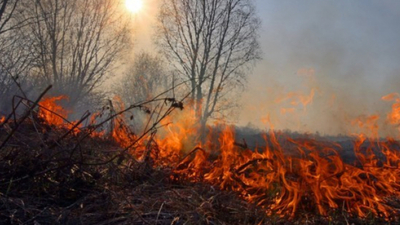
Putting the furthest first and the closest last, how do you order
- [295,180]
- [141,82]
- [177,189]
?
[141,82] → [295,180] → [177,189]

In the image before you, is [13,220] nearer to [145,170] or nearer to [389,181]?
[145,170]

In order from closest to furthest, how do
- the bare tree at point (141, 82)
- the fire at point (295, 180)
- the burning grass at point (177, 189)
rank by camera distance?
the burning grass at point (177, 189)
the fire at point (295, 180)
the bare tree at point (141, 82)

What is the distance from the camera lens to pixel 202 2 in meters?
16.4

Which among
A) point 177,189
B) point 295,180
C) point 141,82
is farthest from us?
point 141,82

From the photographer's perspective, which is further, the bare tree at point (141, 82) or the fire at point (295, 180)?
the bare tree at point (141, 82)

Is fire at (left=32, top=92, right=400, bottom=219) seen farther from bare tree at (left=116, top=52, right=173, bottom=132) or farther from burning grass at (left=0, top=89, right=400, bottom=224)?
bare tree at (left=116, top=52, right=173, bottom=132)

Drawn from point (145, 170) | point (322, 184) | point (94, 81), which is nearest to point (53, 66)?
point (94, 81)

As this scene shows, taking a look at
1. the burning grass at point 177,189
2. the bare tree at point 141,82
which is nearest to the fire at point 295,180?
the burning grass at point 177,189

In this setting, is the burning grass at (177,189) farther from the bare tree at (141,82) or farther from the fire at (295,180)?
the bare tree at (141,82)

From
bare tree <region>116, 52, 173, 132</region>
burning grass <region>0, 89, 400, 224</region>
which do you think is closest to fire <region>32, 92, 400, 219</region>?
burning grass <region>0, 89, 400, 224</region>

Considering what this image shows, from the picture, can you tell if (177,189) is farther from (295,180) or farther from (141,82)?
(141,82)

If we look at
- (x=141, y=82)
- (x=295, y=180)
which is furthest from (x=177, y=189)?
(x=141, y=82)

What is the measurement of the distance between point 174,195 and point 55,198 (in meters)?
1.07

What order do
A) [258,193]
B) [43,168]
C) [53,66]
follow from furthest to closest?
1. [53,66]
2. [258,193]
3. [43,168]
